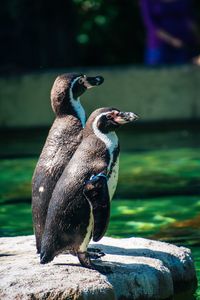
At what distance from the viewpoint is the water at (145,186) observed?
868 centimetres

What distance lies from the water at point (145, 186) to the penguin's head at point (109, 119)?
1.16m

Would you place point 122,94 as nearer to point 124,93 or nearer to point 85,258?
point 124,93

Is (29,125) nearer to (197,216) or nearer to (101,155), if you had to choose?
(197,216)

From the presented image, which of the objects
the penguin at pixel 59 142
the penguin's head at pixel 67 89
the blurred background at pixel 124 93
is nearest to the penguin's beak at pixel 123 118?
the penguin at pixel 59 142

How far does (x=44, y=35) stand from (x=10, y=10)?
0.64m

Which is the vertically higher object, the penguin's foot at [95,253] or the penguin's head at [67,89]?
the penguin's head at [67,89]

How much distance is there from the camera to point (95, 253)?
6.25 metres

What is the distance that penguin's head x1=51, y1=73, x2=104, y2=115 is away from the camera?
638cm

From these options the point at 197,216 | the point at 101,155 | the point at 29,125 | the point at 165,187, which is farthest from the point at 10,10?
the point at 101,155

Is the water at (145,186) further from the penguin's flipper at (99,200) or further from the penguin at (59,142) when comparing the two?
the penguin at (59,142)

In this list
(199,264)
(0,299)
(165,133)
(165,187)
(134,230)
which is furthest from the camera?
(165,133)

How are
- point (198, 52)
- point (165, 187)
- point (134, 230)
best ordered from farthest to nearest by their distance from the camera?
point (198, 52) < point (165, 187) < point (134, 230)

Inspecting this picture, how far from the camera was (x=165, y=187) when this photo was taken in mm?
10328

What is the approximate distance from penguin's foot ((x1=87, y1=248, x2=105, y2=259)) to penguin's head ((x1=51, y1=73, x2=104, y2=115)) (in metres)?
0.77
